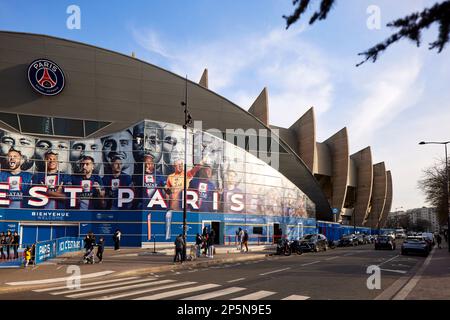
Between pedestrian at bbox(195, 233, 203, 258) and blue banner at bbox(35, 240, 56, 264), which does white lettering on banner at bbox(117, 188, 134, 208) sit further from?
blue banner at bbox(35, 240, 56, 264)

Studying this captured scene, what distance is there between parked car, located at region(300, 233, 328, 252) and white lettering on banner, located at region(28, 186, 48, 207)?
22.6 metres

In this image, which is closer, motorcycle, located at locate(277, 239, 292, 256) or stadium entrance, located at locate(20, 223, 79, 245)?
motorcycle, located at locate(277, 239, 292, 256)

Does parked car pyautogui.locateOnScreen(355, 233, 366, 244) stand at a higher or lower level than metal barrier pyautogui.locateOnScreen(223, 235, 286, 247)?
lower

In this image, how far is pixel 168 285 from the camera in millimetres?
14695

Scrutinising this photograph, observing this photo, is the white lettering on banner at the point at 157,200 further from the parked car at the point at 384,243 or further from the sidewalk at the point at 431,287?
the sidewalk at the point at 431,287

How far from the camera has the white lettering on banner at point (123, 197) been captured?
120 ft

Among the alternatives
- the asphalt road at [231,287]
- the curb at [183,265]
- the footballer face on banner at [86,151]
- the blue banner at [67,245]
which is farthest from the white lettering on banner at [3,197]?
the asphalt road at [231,287]

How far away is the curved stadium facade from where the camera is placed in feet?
119

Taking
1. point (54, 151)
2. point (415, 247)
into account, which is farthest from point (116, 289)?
point (415, 247)

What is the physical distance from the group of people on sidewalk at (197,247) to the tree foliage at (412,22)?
65.4 feet

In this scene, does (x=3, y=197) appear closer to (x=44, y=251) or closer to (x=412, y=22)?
(x=44, y=251)

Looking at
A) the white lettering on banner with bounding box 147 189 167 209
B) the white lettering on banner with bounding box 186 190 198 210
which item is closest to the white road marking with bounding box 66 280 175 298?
the white lettering on banner with bounding box 147 189 167 209

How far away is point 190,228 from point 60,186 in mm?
12027

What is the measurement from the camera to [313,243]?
37.1 meters
